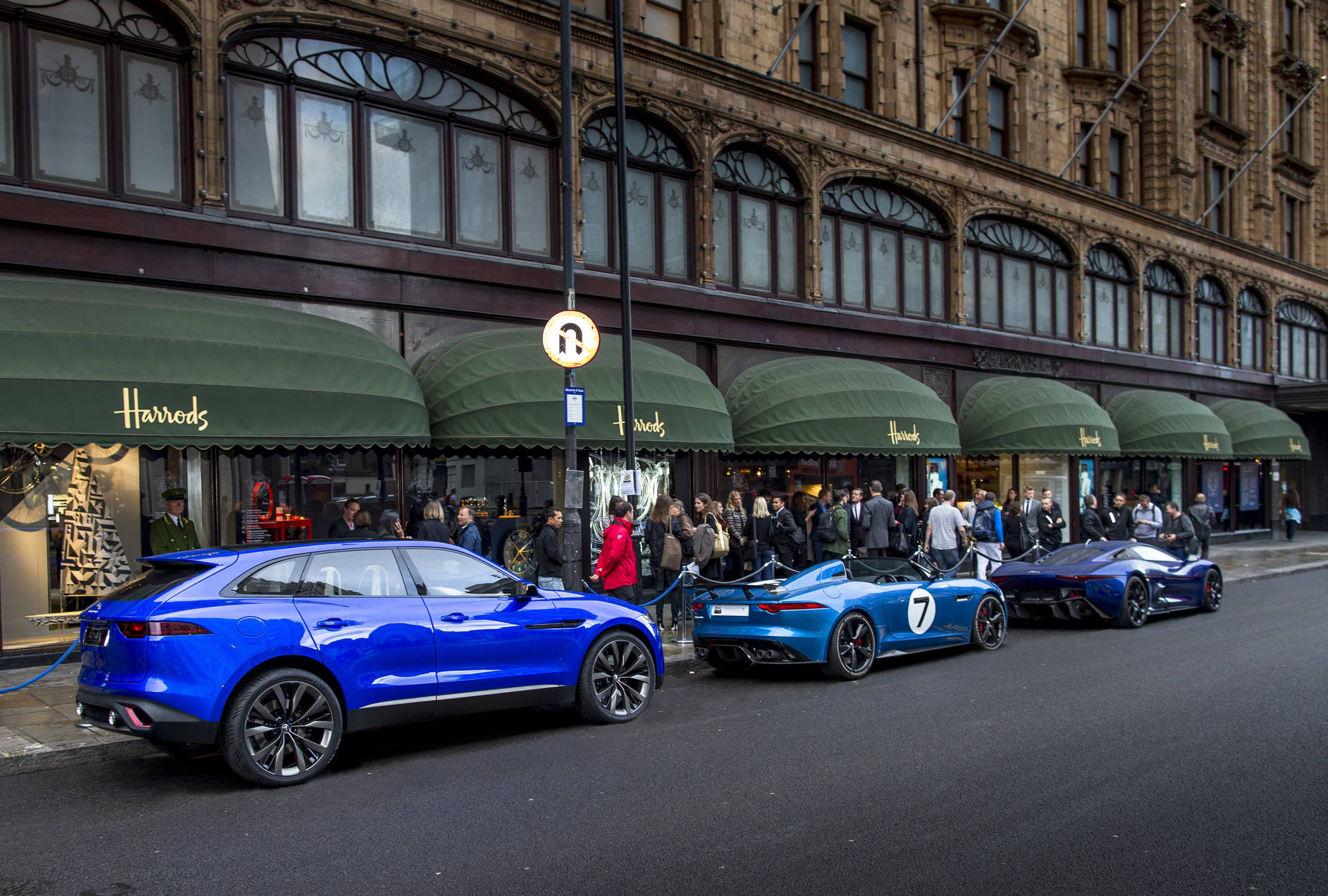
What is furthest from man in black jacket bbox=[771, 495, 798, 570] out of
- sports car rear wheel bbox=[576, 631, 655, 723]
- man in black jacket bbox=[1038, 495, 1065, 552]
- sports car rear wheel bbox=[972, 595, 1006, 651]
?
sports car rear wheel bbox=[576, 631, 655, 723]

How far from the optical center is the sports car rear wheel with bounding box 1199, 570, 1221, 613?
15.6 meters

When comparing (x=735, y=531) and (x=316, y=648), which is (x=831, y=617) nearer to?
(x=316, y=648)

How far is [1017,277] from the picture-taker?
25.2 metres

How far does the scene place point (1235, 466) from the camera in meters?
33.0

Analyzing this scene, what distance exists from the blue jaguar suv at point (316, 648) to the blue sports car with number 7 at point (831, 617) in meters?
2.20

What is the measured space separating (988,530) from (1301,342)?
27162mm

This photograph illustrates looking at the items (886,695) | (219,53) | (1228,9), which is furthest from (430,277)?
(1228,9)

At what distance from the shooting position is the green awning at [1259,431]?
31438 mm

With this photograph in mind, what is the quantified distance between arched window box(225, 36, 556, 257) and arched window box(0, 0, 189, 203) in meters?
0.76

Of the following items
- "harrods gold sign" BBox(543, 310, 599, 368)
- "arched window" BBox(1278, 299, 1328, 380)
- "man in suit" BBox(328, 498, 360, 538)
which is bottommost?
"man in suit" BBox(328, 498, 360, 538)

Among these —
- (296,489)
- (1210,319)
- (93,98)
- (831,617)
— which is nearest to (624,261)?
(296,489)

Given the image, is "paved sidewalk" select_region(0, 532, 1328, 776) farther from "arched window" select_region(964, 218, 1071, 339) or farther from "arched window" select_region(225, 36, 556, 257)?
"arched window" select_region(964, 218, 1071, 339)

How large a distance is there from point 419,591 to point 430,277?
7932mm

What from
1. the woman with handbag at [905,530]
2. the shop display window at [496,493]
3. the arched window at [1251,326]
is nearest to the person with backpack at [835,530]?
the woman with handbag at [905,530]
